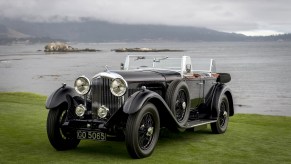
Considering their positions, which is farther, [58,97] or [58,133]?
[58,97]

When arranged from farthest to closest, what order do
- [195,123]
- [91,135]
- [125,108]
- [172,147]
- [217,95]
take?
[217,95], [195,123], [172,147], [91,135], [125,108]

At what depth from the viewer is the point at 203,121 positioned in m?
9.33

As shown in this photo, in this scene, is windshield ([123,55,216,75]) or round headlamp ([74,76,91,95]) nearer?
round headlamp ([74,76,91,95])

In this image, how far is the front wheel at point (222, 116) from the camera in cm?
986

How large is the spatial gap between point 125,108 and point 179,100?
1.97 metres

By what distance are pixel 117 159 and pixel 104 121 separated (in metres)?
0.75

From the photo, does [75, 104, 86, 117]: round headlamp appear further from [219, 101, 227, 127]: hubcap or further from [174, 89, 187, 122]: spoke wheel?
[219, 101, 227, 127]: hubcap

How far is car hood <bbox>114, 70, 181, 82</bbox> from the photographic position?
7750 millimetres

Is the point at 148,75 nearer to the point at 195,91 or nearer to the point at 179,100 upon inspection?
the point at 179,100

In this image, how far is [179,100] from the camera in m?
8.51

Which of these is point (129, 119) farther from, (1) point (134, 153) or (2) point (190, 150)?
(2) point (190, 150)

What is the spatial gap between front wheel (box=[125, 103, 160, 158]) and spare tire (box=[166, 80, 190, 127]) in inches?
28.4

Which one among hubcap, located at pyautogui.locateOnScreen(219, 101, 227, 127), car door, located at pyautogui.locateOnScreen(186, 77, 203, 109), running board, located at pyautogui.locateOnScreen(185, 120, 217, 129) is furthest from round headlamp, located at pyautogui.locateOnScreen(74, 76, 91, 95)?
hubcap, located at pyautogui.locateOnScreen(219, 101, 227, 127)

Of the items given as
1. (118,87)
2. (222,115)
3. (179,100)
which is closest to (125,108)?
(118,87)
